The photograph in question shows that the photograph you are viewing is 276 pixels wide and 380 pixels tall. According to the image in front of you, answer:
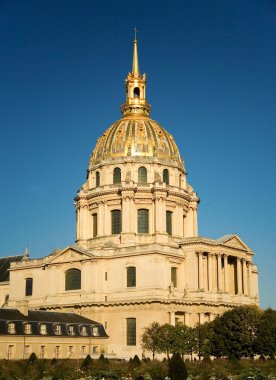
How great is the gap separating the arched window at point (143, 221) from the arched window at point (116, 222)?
2.44 meters

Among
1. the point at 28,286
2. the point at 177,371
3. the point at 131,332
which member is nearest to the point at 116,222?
the point at 28,286

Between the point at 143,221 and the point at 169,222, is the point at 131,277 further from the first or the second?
the point at 169,222

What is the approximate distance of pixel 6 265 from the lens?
95562 mm

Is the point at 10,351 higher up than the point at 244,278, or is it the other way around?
the point at 244,278

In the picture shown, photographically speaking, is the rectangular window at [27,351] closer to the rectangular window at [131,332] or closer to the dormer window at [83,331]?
the dormer window at [83,331]

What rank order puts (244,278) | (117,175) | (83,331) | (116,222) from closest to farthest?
1. (83,331)
2. (244,278)
3. (116,222)
4. (117,175)

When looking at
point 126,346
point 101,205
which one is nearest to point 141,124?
point 101,205

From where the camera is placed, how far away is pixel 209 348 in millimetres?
61938

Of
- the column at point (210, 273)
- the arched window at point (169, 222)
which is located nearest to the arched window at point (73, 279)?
the arched window at point (169, 222)

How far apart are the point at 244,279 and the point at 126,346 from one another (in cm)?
1787

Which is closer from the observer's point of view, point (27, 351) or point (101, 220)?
point (27, 351)

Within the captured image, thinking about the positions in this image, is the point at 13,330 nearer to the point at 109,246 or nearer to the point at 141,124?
the point at 109,246

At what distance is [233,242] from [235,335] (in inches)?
791

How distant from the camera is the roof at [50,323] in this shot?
63875mm
